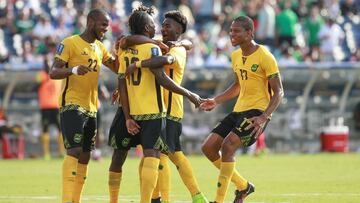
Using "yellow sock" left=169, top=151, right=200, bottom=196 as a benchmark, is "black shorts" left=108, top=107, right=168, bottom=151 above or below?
above

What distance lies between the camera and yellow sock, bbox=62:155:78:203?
1273 centimetres

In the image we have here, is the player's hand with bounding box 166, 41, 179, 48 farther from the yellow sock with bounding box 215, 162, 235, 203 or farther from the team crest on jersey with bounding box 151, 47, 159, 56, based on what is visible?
the yellow sock with bounding box 215, 162, 235, 203

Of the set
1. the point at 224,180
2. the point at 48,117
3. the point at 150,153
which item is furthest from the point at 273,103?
the point at 48,117

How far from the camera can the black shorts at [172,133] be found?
42.6ft

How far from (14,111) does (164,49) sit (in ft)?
46.8

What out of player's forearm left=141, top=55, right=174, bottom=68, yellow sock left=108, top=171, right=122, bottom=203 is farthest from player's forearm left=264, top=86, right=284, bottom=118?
yellow sock left=108, top=171, right=122, bottom=203

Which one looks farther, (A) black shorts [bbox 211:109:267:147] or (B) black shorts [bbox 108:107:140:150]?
(A) black shorts [bbox 211:109:267:147]

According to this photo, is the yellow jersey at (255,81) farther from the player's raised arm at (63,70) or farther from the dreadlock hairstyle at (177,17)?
the player's raised arm at (63,70)

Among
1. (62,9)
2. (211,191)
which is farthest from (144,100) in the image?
(62,9)

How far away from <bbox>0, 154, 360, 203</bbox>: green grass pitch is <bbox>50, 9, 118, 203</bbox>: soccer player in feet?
4.60

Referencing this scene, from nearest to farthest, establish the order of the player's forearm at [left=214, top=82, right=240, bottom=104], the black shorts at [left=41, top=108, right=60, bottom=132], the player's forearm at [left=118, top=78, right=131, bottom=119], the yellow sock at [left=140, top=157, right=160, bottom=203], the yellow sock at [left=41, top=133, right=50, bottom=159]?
the yellow sock at [left=140, top=157, right=160, bottom=203] → the player's forearm at [left=118, top=78, right=131, bottom=119] → the player's forearm at [left=214, top=82, right=240, bottom=104] → the black shorts at [left=41, top=108, right=60, bottom=132] → the yellow sock at [left=41, top=133, right=50, bottom=159]

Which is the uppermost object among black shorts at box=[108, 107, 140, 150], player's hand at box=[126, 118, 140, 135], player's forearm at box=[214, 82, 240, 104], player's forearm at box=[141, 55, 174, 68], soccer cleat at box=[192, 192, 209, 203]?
player's forearm at box=[141, 55, 174, 68]

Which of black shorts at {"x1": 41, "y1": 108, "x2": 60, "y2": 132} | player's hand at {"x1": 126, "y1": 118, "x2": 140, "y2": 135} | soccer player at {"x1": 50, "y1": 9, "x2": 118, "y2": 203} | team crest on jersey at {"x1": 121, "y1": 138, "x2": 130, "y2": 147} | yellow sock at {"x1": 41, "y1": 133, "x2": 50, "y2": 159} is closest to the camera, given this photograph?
player's hand at {"x1": 126, "y1": 118, "x2": 140, "y2": 135}

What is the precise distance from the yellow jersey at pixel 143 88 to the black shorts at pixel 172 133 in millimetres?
573
